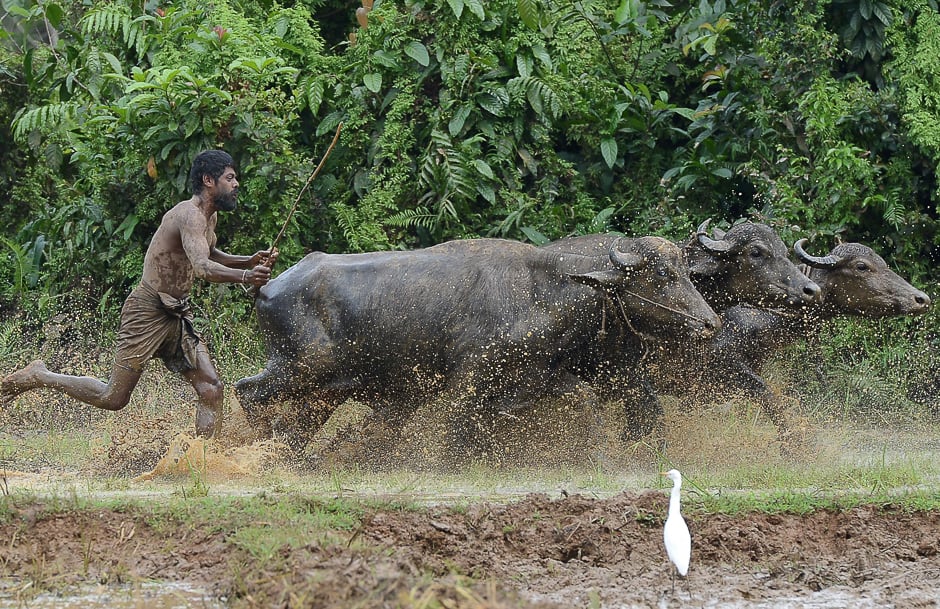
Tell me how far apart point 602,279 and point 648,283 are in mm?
302

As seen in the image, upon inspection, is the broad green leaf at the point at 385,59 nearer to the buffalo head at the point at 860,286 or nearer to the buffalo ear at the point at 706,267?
the buffalo ear at the point at 706,267

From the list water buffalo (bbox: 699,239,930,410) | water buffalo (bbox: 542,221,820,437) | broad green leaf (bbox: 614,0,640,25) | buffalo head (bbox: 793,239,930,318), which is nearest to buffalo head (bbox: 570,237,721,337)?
water buffalo (bbox: 542,221,820,437)

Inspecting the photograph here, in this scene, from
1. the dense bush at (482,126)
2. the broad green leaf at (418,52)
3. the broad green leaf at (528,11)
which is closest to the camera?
the dense bush at (482,126)

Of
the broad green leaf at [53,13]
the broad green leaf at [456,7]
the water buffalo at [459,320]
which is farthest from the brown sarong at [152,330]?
the broad green leaf at [53,13]

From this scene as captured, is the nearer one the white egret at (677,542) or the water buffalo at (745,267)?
the white egret at (677,542)

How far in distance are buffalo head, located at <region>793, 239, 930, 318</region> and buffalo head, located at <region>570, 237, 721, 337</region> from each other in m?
1.43

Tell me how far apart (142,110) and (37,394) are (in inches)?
105

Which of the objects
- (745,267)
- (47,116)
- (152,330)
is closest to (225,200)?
(152,330)

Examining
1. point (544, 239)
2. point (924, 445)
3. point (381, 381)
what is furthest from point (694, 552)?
point (544, 239)

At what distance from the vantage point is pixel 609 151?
12500 mm

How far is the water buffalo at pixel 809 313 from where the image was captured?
9250mm

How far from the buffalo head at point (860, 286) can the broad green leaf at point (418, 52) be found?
4146 mm

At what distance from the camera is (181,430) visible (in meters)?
8.99

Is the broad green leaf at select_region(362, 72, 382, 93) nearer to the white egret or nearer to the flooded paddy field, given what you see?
the flooded paddy field
